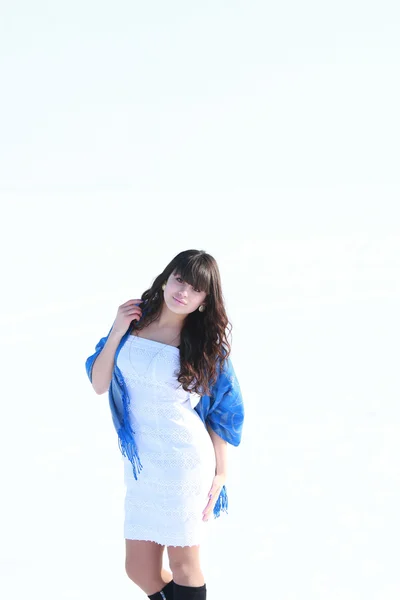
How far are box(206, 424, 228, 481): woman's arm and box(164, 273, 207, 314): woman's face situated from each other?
0.46m

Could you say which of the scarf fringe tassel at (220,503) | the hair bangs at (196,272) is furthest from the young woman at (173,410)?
the scarf fringe tassel at (220,503)

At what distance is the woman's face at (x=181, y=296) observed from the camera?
259cm

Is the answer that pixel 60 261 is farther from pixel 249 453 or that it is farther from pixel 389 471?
pixel 389 471

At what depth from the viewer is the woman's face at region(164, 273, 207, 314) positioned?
259cm

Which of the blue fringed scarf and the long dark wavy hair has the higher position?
the long dark wavy hair

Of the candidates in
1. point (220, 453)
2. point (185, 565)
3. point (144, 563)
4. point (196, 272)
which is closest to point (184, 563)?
point (185, 565)

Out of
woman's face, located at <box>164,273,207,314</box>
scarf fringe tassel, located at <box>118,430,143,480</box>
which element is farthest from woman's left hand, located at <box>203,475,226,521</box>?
woman's face, located at <box>164,273,207,314</box>

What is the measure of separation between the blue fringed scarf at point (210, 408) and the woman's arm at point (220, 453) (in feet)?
0.05

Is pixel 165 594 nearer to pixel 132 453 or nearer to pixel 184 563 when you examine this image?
pixel 184 563

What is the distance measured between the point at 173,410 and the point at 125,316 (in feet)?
1.15

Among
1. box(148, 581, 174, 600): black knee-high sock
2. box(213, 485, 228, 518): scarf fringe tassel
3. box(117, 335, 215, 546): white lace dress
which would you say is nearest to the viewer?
box(117, 335, 215, 546): white lace dress

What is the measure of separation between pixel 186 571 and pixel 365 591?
4.69ft

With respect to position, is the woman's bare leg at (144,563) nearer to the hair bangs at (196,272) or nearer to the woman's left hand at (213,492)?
the woman's left hand at (213,492)

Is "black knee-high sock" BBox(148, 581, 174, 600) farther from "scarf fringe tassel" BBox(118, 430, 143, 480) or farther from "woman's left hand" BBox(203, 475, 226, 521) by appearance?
"scarf fringe tassel" BBox(118, 430, 143, 480)
